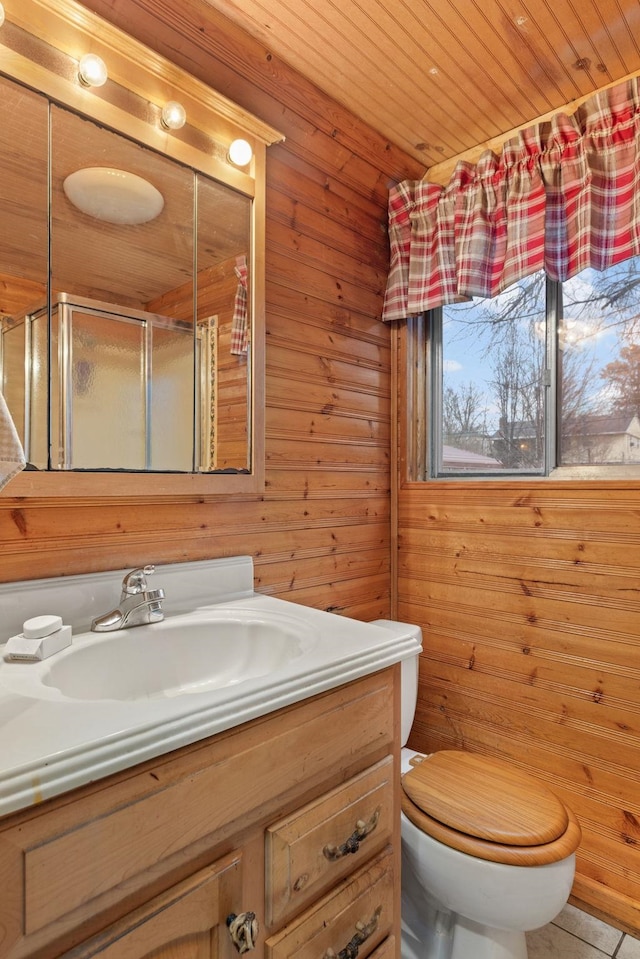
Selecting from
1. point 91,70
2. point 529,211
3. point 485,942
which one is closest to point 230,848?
point 485,942

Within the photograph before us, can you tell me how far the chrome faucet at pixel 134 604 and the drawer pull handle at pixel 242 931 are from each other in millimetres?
535

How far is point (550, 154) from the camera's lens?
5.03 ft

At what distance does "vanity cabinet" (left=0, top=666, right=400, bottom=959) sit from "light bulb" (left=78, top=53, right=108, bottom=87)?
1280 millimetres

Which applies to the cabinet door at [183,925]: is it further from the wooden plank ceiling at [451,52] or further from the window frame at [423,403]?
the wooden plank ceiling at [451,52]

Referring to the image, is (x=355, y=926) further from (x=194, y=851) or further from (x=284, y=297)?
(x=284, y=297)

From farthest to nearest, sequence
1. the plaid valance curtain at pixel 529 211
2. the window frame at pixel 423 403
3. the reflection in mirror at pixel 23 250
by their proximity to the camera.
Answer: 1. the window frame at pixel 423 403
2. the plaid valance curtain at pixel 529 211
3. the reflection in mirror at pixel 23 250

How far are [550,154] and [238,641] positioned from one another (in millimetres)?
1607

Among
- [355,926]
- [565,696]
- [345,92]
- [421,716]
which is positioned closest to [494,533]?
[565,696]

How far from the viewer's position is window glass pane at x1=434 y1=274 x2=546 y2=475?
67.8 inches

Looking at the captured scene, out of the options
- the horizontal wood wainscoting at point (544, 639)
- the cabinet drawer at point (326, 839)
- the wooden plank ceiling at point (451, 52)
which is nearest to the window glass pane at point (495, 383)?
the horizontal wood wainscoting at point (544, 639)

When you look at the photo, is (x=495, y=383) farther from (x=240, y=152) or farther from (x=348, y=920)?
(x=348, y=920)

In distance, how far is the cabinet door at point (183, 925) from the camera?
24.2 inches

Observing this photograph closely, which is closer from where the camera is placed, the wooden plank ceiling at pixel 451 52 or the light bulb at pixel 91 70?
the light bulb at pixel 91 70

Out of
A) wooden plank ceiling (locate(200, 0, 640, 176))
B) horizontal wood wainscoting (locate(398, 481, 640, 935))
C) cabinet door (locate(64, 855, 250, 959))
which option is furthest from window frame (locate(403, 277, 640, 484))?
cabinet door (locate(64, 855, 250, 959))
